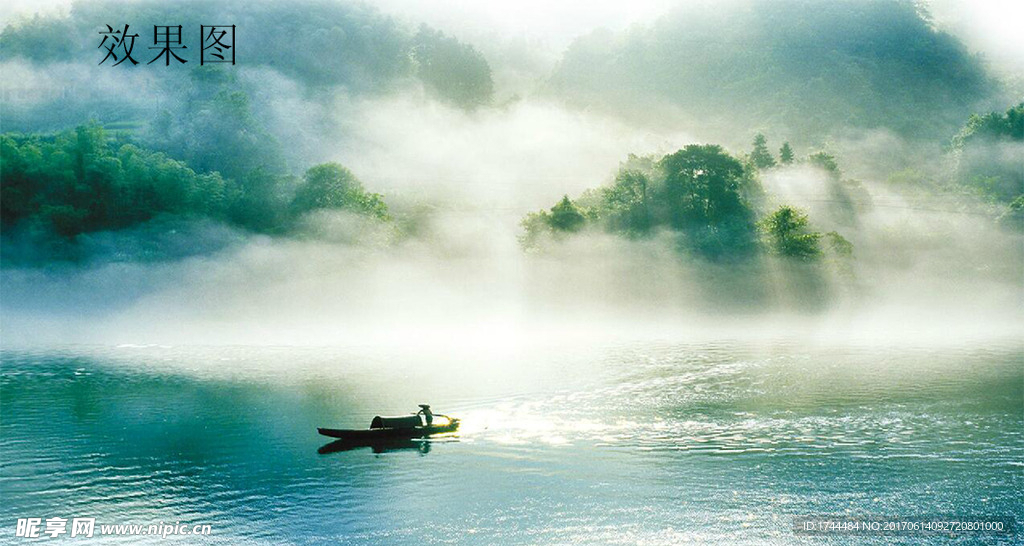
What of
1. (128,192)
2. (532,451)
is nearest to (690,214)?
(128,192)

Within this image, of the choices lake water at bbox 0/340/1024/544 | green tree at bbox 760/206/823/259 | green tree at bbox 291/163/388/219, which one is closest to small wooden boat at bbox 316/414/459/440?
lake water at bbox 0/340/1024/544

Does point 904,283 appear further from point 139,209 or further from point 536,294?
point 139,209

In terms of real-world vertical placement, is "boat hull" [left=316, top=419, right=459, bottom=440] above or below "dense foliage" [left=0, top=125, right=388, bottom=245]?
below

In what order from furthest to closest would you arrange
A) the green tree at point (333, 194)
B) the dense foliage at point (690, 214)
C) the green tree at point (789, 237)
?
the green tree at point (333, 194), the dense foliage at point (690, 214), the green tree at point (789, 237)

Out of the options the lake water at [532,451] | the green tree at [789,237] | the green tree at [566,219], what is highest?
the green tree at [566,219]

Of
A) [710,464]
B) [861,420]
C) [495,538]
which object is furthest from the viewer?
[861,420]

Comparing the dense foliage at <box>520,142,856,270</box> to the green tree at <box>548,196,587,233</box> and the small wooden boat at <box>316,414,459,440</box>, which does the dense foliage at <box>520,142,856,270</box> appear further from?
the small wooden boat at <box>316,414,459,440</box>

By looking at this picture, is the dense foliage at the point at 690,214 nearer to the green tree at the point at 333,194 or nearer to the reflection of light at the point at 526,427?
the green tree at the point at 333,194

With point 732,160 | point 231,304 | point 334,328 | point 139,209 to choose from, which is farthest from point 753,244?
point 139,209

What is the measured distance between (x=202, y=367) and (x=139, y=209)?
293ft

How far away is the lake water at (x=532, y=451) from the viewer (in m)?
42.6

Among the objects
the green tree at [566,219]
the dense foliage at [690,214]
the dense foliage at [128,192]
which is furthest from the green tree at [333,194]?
the green tree at [566,219]

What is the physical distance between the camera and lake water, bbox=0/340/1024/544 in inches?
1677

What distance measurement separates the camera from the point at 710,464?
51250 mm
